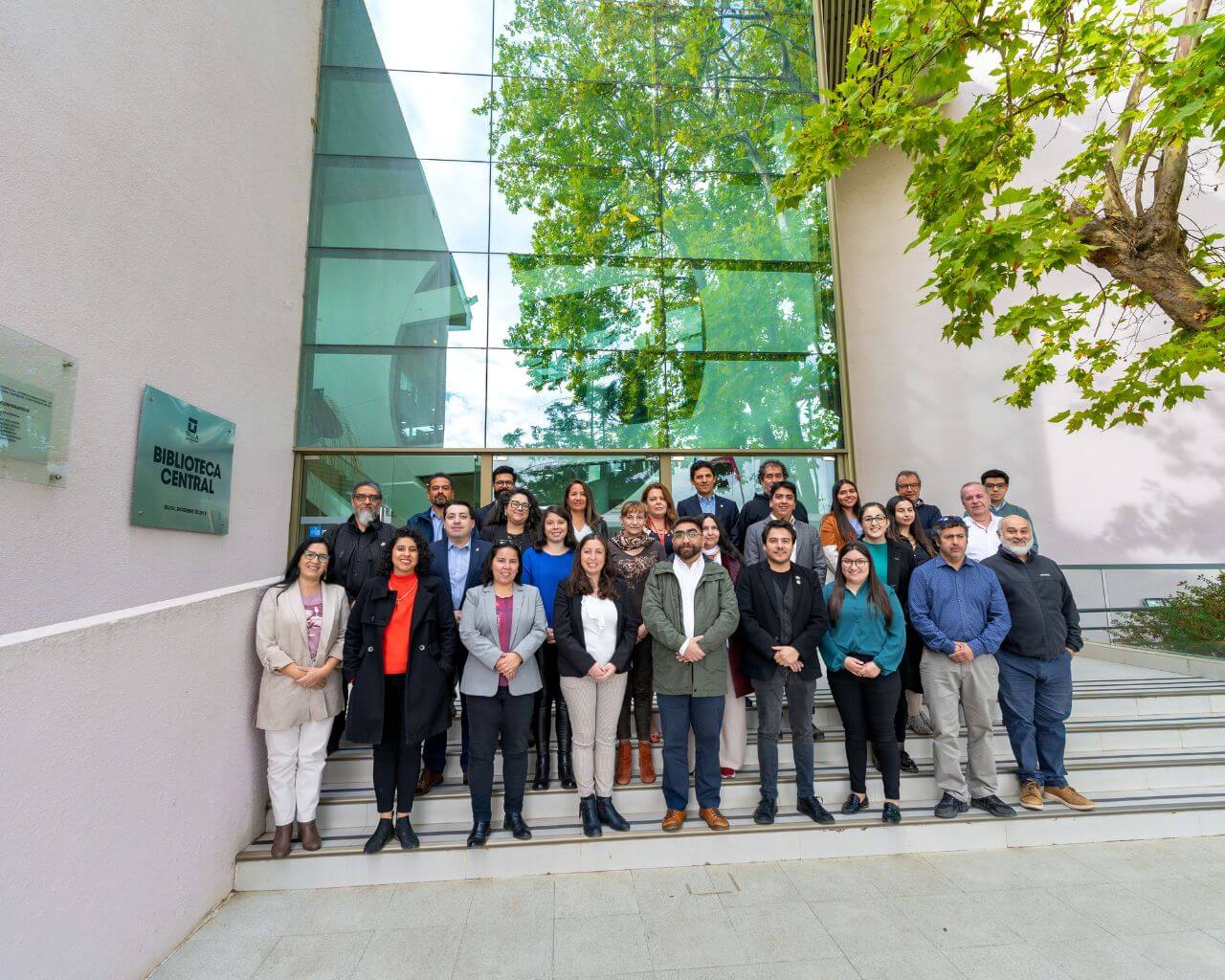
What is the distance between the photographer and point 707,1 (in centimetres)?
848

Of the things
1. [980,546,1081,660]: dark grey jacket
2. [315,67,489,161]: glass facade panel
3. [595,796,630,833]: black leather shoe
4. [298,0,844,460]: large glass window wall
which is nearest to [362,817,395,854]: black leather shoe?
[595,796,630,833]: black leather shoe

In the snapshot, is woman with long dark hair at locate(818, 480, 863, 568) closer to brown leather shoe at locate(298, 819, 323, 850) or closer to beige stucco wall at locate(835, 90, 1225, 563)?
brown leather shoe at locate(298, 819, 323, 850)

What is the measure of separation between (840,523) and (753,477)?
2.95m

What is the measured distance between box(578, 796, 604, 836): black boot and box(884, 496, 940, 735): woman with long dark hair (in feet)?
7.64

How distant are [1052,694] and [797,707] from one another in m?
1.85

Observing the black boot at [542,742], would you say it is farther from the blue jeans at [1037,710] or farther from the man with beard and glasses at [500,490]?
the blue jeans at [1037,710]

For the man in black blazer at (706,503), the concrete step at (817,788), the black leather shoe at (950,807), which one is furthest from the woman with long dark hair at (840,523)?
the black leather shoe at (950,807)

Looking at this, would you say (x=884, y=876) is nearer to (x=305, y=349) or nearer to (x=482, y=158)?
(x=305, y=349)

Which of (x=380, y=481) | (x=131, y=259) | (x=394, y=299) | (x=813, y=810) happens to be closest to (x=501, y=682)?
(x=813, y=810)

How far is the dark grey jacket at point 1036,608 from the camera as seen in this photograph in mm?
4141

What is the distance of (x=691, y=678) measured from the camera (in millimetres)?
3781

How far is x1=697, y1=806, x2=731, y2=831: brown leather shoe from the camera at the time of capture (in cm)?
371

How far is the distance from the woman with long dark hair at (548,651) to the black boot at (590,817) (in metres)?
0.35

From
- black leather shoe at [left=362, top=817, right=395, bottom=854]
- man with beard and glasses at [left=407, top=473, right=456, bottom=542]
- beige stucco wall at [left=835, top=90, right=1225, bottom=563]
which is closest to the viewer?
black leather shoe at [left=362, top=817, right=395, bottom=854]
